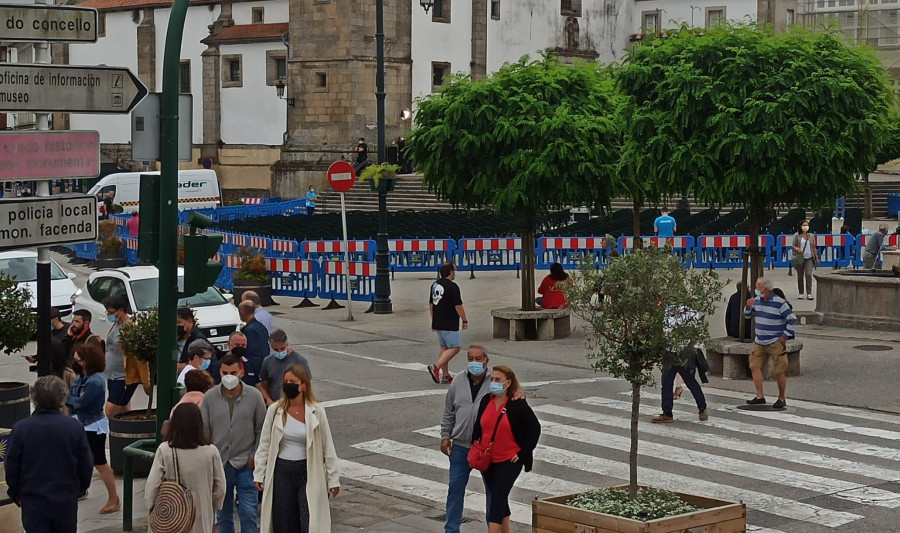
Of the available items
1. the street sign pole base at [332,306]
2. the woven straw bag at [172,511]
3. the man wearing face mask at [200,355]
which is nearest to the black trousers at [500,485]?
the woven straw bag at [172,511]

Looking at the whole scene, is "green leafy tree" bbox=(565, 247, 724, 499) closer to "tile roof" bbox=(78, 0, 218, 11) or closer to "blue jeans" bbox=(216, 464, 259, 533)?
"blue jeans" bbox=(216, 464, 259, 533)

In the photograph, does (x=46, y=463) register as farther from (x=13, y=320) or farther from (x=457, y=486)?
(x=13, y=320)

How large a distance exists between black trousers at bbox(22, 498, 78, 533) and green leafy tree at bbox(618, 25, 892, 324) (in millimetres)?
12598

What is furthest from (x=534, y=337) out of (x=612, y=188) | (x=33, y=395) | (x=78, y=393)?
(x=33, y=395)

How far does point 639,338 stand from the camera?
10.2m

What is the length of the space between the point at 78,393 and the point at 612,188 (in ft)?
44.6

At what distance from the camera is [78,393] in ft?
40.1

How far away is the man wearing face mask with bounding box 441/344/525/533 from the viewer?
10.8 meters

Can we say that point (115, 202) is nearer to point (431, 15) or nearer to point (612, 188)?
point (431, 15)

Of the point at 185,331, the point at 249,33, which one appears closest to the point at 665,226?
the point at 185,331

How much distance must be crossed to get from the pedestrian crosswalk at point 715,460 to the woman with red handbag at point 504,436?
1392mm

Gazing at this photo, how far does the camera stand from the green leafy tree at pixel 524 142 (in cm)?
2338

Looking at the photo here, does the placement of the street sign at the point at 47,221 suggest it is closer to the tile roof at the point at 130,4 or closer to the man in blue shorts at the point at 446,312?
the man in blue shorts at the point at 446,312

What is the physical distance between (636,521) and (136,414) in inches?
228
